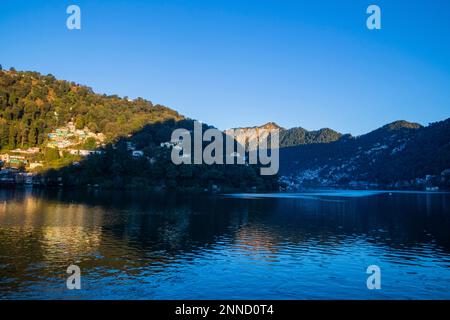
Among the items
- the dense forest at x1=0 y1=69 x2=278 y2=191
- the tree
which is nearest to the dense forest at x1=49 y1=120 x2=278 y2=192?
the dense forest at x1=0 y1=69 x2=278 y2=191

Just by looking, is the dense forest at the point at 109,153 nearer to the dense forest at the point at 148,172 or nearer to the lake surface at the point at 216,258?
the dense forest at the point at 148,172

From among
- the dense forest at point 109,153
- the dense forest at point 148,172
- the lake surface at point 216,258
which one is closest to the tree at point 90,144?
the dense forest at point 109,153

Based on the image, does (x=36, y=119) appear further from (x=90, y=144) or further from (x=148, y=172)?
(x=148, y=172)

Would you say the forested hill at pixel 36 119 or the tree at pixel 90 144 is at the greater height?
the forested hill at pixel 36 119

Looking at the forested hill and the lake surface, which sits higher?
the forested hill

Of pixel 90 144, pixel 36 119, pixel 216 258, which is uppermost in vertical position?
pixel 36 119

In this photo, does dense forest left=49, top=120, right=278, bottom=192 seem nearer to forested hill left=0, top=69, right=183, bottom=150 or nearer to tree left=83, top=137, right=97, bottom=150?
tree left=83, top=137, right=97, bottom=150

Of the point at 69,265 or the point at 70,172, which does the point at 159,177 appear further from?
the point at 69,265

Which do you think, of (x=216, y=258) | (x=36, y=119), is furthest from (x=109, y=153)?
(x=216, y=258)

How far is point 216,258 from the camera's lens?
3225 centimetres

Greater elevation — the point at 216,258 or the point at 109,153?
the point at 109,153

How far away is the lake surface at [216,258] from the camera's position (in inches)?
930

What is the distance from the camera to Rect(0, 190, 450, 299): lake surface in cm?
2362
